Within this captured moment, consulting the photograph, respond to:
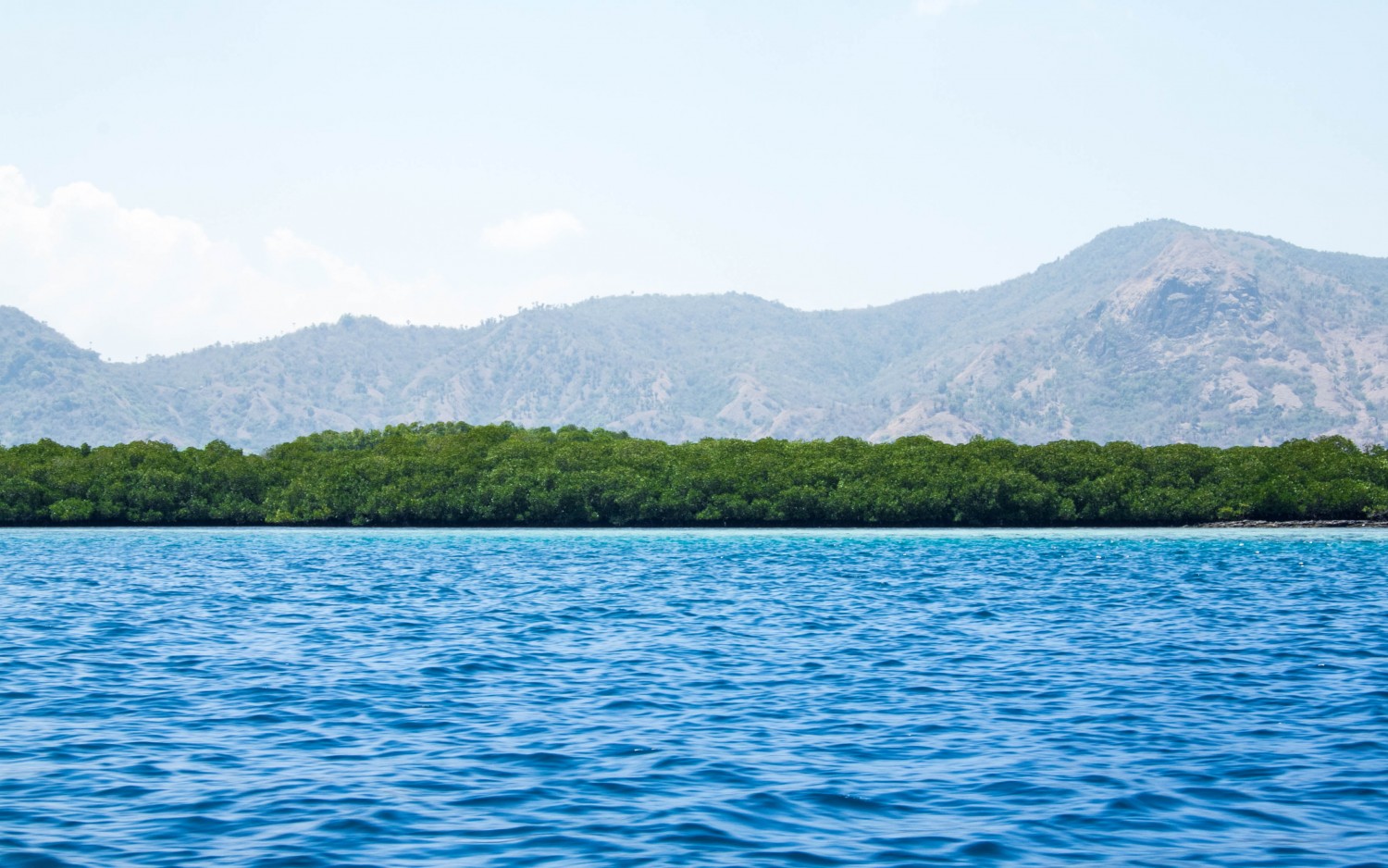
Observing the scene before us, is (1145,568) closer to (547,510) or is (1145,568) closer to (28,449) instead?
(547,510)

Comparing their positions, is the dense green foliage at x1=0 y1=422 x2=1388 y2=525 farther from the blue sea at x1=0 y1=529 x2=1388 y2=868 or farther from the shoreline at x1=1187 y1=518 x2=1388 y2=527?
the blue sea at x1=0 y1=529 x2=1388 y2=868

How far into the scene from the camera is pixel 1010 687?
76.4 feet

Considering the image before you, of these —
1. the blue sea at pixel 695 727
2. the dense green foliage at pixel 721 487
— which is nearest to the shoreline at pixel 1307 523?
the dense green foliage at pixel 721 487

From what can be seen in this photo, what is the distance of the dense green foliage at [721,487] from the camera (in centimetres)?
10094

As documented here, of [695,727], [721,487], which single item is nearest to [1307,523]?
[721,487]

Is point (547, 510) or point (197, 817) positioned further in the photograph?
point (547, 510)

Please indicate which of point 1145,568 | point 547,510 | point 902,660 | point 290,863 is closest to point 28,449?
point 547,510

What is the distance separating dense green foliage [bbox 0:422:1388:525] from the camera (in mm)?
100938

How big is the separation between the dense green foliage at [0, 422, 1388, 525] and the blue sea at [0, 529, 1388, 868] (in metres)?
58.5

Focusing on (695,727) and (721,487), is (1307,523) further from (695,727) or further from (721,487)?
(695,727)

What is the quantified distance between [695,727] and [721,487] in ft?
284

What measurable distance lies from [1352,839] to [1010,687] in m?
9.62

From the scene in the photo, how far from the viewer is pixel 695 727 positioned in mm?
19719

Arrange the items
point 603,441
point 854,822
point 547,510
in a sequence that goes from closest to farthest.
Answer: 1. point 854,822
2. point 547,510
3. point 603,441
